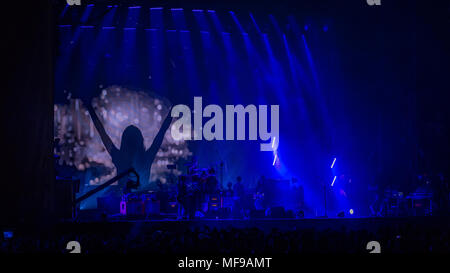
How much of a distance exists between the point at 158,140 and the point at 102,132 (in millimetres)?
1585

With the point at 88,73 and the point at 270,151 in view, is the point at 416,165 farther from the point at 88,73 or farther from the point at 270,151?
the point at 88,73

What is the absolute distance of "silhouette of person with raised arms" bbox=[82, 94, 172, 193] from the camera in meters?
13.5

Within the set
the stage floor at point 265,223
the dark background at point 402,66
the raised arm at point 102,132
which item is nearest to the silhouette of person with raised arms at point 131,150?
the raised arm at point 102,132

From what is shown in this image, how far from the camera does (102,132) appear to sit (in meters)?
13.5

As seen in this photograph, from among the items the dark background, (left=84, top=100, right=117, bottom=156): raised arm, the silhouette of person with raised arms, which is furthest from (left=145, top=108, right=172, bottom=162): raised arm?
the dark background

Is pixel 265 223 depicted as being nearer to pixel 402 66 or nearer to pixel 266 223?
pixel 266 223

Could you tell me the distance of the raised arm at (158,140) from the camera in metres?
13.7

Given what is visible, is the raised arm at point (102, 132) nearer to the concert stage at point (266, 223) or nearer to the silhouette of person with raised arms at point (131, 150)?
the silhouette of person with raised arms at point (131, 150)

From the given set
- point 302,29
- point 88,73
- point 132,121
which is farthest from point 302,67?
point 88,73

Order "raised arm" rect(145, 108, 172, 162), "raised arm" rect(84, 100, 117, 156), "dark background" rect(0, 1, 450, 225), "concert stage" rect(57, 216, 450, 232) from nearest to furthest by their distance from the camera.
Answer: "concert stage" rect(57, 216, 450, 232)
"dark background" rect(0, 1, 450, 225)
"raised arm" rect(84, 100, 117, 156)
"raised arm" rect(145, 108, 172, 162)

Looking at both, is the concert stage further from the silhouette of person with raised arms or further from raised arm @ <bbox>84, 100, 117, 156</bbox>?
raised arm @ <bbox>84, 100, 117, 156</bbox>

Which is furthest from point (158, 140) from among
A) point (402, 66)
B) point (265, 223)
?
point (402, 66)

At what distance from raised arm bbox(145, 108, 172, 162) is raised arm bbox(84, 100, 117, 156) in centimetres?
98
